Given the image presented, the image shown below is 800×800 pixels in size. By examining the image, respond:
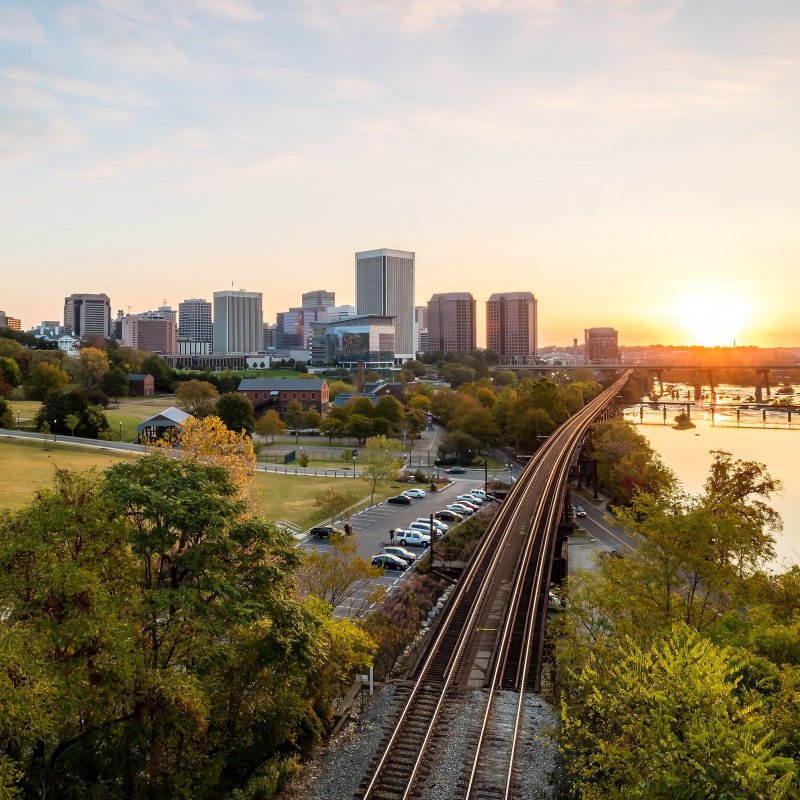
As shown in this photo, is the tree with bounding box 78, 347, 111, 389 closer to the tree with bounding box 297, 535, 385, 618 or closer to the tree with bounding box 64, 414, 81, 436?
the tree with bounding box 64, 414, 81, 436

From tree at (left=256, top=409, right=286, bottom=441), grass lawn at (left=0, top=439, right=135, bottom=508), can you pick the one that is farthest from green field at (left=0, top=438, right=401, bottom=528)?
tree at (left=256, top=409, right=286, bottom=441)

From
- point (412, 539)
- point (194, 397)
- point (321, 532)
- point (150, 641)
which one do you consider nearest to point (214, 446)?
point (321, 532)

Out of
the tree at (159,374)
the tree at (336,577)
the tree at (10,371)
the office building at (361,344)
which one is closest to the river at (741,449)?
the tree at (336,577)

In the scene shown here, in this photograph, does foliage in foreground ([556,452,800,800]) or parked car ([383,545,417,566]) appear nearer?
foliage in foreground ([556,452,800,800])

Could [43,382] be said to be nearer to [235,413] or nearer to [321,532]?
[235,413]

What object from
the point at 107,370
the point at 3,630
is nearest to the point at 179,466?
the point at 3,630

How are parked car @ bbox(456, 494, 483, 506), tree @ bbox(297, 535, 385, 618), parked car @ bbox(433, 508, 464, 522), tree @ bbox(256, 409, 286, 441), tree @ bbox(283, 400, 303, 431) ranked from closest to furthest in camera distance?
1. tree @ bbox(297, 535, 385, 618)
2. parked car @ bbox(433, 508, 464, 522)
3. parked car @ bbox(456, 494, 483, 506)
4. tree @ bbox(256, 409, 286, 441)
5. tree @ bbox(283, 400, 303, 431)

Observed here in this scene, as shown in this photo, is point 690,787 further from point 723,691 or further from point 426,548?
point 426,548
